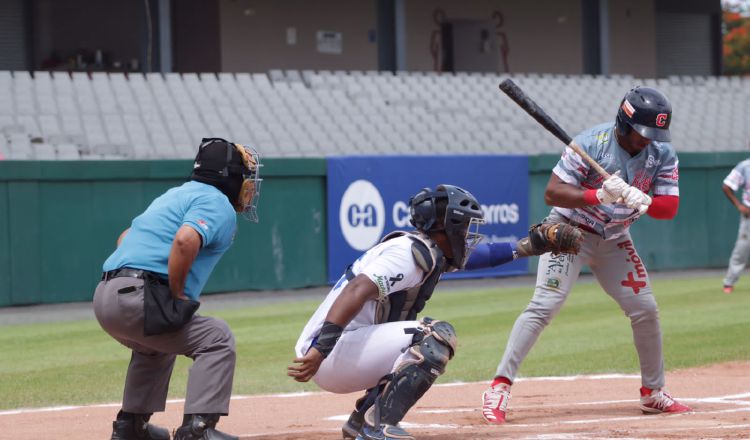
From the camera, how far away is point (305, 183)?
16.9 meters

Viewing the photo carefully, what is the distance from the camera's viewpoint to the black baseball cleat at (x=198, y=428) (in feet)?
17.9

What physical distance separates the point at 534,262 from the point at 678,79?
11.2 metres

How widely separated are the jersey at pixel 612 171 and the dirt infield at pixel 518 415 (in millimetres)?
1180

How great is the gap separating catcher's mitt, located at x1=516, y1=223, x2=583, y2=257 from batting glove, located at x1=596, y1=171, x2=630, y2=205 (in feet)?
1.65

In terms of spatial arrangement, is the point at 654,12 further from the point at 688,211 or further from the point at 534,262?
the point at 534,262

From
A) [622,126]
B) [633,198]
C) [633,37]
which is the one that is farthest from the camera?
[633,37]

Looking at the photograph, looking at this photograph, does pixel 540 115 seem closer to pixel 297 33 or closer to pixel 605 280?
pixel 605 280

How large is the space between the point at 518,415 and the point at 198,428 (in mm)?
2326

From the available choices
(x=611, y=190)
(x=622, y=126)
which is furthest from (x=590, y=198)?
(x=622, y=126)

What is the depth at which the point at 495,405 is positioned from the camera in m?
6.72

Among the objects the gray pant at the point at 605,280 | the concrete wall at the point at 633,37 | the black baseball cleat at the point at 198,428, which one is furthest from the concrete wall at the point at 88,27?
the black baseball cleat at the point at 198,428

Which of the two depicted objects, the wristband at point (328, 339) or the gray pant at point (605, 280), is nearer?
the wristband at point (328, 339)

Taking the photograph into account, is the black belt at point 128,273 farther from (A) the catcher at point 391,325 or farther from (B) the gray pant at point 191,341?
(A) the catcher at point 391,325

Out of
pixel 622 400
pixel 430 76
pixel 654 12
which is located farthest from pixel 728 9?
pixel 622 400
